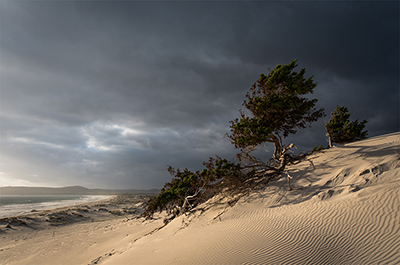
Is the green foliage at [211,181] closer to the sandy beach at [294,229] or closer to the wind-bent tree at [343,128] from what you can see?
the sandy beach at [294,229]

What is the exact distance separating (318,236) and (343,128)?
2385 cm

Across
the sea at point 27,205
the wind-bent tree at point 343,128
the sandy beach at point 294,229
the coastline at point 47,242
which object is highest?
the wind-bent tree at point 343,128

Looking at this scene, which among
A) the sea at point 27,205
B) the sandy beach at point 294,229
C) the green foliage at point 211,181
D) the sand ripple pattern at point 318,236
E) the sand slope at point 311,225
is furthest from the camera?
the sea at point 27,205

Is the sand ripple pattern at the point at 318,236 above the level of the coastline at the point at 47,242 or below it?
above

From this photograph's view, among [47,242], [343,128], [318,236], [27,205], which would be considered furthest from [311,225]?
[27,205]

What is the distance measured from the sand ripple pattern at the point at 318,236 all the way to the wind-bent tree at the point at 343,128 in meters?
19.2

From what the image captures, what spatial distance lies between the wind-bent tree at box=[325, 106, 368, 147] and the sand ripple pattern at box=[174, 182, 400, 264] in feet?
63.1

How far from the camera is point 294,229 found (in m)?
6.09

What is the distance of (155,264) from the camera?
5.55 m

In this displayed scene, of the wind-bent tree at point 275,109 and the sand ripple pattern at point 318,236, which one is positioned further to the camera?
the wind-bent tree at point 275,109

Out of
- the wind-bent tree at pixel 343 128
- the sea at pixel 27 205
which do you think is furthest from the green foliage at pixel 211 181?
the sea at pixel 27 205

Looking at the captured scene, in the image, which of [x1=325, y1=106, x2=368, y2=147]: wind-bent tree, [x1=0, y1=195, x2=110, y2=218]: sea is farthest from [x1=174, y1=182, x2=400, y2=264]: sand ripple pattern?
[x1=0, y1=195, x2=110, y2=218]: sea

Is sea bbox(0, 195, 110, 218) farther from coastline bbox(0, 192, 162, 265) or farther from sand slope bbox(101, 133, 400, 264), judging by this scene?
sand slope bbox(101, 133, 400, 264)

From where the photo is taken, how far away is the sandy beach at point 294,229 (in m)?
4.95
